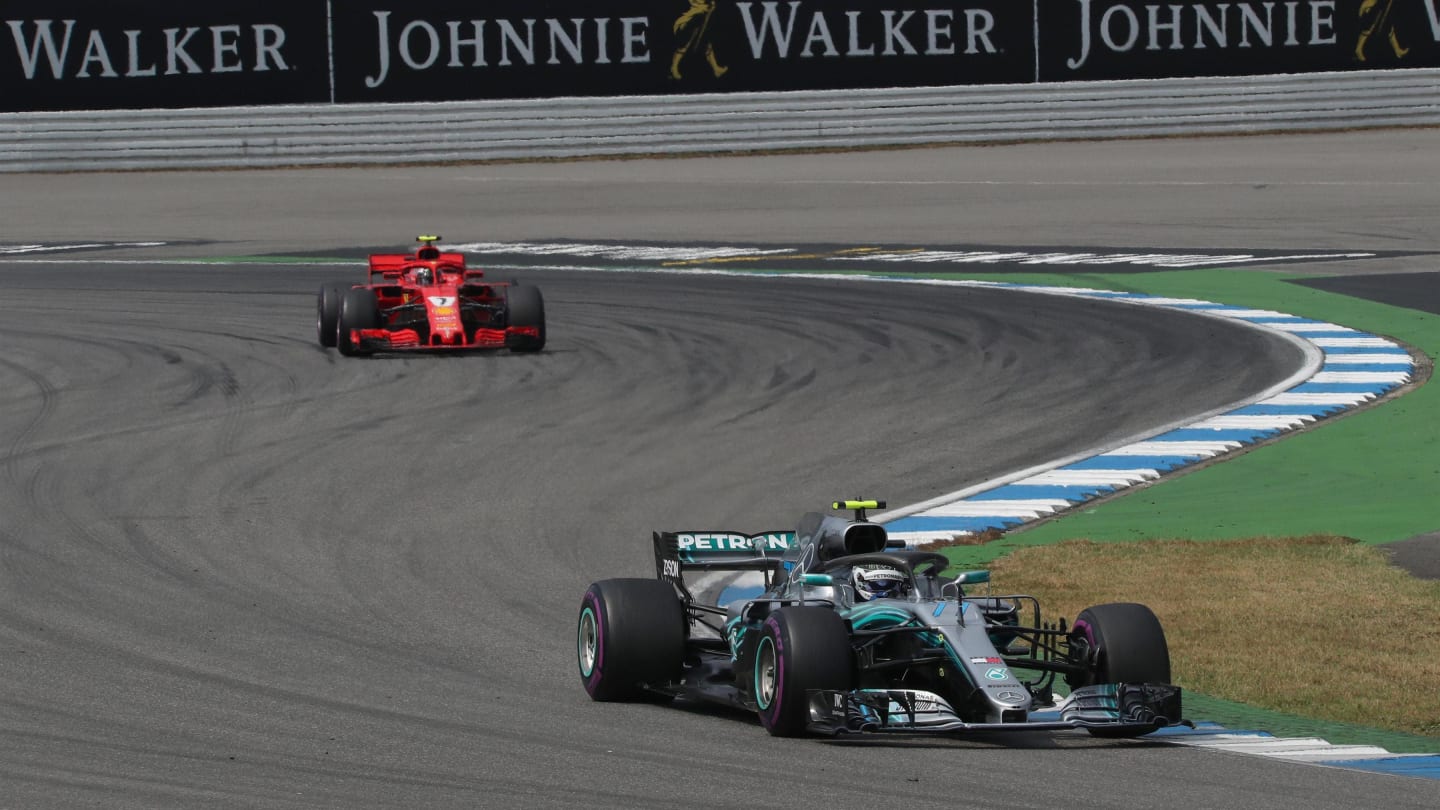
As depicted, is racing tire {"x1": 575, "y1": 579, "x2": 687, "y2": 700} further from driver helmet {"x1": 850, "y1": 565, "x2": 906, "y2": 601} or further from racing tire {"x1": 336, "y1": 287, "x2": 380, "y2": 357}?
racing tire {"x1": 336, "y1": 287, "x2": 380, "y2": 357}

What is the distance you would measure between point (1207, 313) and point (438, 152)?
54.8 feet

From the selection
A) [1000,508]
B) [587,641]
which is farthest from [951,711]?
[1000,508]

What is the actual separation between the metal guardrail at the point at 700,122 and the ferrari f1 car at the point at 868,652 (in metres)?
26.3

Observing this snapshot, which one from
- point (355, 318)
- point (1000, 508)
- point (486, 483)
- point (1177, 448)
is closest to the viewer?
point (1000, 508)

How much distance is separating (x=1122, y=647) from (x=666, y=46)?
2801 cm

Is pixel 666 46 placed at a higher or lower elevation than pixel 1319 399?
higher

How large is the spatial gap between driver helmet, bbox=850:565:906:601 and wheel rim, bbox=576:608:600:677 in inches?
44.3

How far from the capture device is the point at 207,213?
106ft

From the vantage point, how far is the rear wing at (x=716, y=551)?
9.98 meters

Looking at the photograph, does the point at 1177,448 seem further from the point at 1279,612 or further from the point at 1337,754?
the point at 1337,754

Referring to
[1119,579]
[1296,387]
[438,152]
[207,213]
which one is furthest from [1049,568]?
[438,152]

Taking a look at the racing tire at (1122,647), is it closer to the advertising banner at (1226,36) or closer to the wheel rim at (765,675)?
the wheel rim at (765,675)

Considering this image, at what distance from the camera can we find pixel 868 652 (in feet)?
28.5

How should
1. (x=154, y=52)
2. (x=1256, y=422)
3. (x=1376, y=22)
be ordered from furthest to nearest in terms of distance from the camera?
(x=1376, y=22), (x=154, y=52), (x=1256, y=422)
